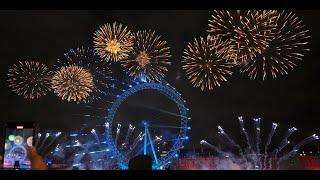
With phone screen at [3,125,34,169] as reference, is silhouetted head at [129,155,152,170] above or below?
below

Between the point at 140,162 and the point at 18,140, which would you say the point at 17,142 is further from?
the point at 140,162

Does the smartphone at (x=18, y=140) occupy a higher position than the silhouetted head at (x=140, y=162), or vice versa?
the smartphone at (x=18, y=140)

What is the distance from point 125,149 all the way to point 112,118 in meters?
13.9

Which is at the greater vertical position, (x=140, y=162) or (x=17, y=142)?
(x=17, y=142)

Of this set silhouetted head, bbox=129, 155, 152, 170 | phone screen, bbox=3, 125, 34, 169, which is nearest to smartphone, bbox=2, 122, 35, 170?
phone screen, bbox=3, 125, 34, 169

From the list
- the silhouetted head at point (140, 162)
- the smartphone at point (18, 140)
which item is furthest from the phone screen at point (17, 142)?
the silhouetted head at point (140, 162)

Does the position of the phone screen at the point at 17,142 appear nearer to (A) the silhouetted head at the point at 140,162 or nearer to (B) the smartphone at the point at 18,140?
(B) the smartphone at the point at 18,140

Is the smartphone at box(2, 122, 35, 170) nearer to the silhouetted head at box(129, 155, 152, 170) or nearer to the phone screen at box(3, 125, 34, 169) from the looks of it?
the phone screen at box(3, 125, 34, 169)

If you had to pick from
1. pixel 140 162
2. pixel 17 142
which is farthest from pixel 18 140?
pixel 140 162

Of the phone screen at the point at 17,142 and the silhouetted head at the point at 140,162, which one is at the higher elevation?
the phone screen at the point at 17,142

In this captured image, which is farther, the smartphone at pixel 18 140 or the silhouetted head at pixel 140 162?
the smartphone at pixel 18 140

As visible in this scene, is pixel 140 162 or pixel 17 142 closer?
pixel 140 162
